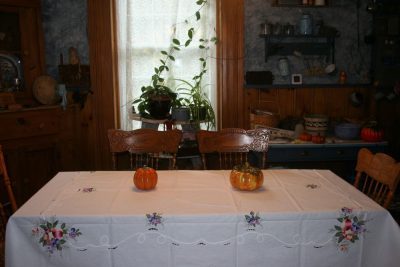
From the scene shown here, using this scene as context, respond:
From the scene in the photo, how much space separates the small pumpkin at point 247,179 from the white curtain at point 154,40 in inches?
82.3

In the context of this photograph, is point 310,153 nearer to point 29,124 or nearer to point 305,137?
point 305,137

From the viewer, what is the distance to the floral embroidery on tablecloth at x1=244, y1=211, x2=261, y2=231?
1574 millimetres

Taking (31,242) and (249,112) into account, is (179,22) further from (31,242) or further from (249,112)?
(31,242)

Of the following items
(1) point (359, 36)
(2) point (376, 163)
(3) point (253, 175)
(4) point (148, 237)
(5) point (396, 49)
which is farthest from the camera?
(1) point (359, 36)

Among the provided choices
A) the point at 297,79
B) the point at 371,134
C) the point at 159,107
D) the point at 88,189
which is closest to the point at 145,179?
the point at 88,189

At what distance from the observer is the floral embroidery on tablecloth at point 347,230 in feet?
5.21

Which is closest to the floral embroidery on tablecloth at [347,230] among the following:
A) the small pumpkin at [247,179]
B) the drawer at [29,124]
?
the small pumpkin at [247,179]

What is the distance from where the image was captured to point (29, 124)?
3.29 m

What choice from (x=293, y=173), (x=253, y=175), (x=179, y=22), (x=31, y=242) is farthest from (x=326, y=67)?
(x=31, y=242)

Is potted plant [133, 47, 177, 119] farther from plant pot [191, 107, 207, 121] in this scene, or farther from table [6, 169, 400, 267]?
table [6, 169, 400, 267]

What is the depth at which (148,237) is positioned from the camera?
1.57 metres

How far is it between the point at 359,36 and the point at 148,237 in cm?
313

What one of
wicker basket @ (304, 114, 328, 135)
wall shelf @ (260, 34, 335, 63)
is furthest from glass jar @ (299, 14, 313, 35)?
wicker basket @ (304, 114, 328, 135)

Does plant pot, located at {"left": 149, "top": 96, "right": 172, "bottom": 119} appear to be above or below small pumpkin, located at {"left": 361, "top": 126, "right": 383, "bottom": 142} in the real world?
above
